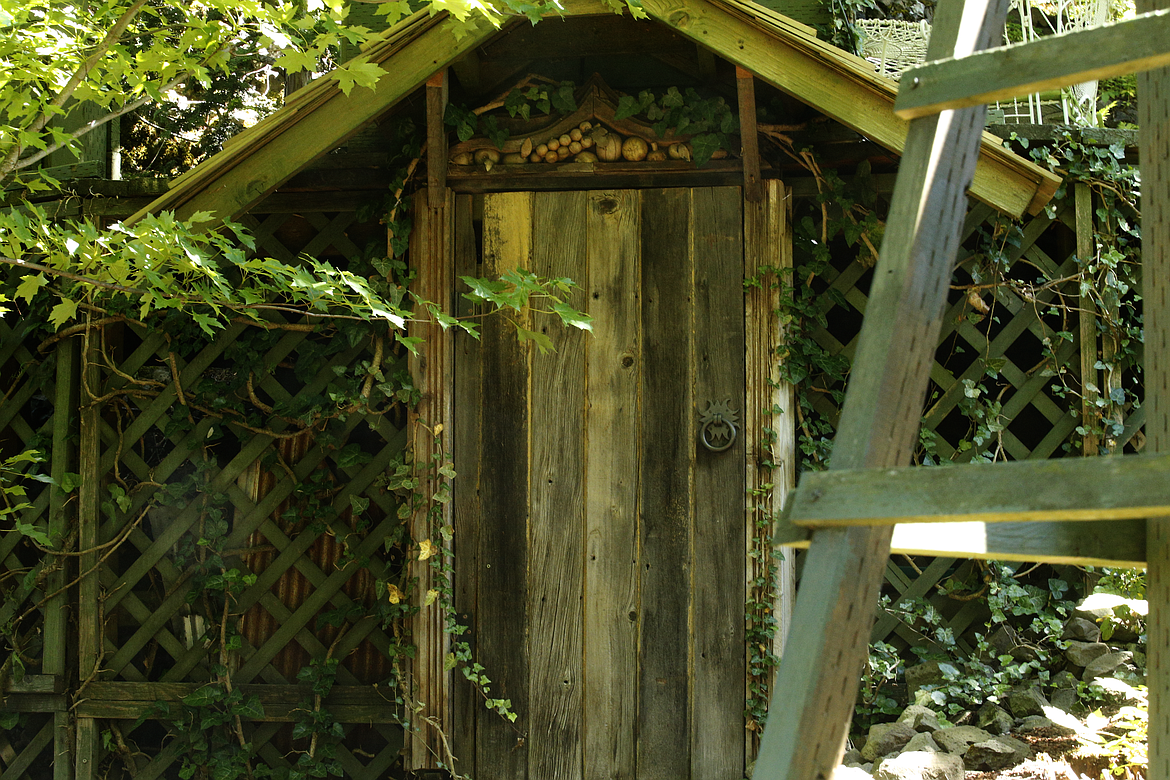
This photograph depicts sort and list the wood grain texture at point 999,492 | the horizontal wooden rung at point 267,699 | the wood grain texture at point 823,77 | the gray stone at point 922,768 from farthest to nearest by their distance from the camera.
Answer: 1. the horizontal wooden rung at point 267,699
2. the wood grain texture at point 823,77
3. the gray stone at point 922,768
4. the wood grain texture at point 999,492

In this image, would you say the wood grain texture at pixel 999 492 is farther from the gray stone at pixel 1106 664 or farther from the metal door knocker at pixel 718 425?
the gray stone at pixel 1106 664

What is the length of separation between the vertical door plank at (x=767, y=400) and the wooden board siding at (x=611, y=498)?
0.04 m

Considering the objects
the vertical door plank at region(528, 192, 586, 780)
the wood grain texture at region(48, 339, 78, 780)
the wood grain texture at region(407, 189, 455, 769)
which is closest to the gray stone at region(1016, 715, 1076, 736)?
the vertical door plank at region(528, 192, 586, 780)

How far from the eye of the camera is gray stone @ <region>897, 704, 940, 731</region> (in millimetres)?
2914

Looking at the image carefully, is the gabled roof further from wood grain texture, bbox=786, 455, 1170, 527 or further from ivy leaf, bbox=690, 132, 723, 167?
wood grain texture, bbox=786, 455, 1170, 527

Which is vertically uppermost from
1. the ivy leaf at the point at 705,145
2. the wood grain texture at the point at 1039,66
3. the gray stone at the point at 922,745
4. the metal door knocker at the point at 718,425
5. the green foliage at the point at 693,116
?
the green foliage at the point at 693,116

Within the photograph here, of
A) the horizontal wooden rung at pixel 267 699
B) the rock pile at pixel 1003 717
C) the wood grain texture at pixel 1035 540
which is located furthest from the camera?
the horizontal wooden rung at pixel 267 699

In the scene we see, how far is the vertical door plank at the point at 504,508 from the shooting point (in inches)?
121

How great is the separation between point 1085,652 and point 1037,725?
408mm

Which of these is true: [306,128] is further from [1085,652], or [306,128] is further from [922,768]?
[1085,652]

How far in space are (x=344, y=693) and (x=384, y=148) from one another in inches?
81.9

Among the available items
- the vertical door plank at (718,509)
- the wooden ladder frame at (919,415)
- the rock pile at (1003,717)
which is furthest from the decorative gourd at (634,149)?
the rock pile at (1003,717)

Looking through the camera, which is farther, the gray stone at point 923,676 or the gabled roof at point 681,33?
the gray stone at point 923,676

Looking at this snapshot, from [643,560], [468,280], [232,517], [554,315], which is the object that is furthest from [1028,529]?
[232,517]
